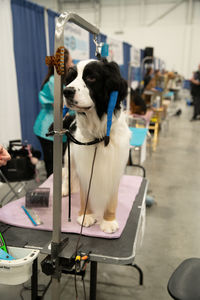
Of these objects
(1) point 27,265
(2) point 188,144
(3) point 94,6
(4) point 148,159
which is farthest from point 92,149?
(3) point 94,6

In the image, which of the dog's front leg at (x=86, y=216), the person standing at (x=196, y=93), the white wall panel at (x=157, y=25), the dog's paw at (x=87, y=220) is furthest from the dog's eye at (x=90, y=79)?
the white wall panel at (x=157, y=25)

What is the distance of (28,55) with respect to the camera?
310 centimetres

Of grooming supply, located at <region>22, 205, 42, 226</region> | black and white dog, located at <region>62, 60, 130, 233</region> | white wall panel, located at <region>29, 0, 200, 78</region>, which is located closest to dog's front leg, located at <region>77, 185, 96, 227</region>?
black and white dog, located at <region>62, 60, 130, 233</region>

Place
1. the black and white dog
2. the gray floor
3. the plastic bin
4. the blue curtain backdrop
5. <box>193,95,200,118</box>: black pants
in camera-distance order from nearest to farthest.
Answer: the plastic bin < the black and white dog < the gray floor < the blue curtain backdrop < <box>193,95,200,118</box>: black pants

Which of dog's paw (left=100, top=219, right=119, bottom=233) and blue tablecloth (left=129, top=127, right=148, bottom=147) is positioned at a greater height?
blue tablecloth (left=129, top=127, right=148, bottom=147)

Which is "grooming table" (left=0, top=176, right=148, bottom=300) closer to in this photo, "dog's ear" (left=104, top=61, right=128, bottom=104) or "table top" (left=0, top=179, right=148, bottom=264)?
"table top" (left=0, top=179, right=148, bottom=264)

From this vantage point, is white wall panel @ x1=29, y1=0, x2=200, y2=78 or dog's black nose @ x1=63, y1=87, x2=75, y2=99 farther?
white wall panel @ x1=29, y1=0, x2=200, y2=78

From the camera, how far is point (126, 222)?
148cm

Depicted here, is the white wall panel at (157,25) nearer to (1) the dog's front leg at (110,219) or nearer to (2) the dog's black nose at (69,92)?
(1) the dog's front leg at (110,219)

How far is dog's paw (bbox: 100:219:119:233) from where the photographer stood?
1.37m

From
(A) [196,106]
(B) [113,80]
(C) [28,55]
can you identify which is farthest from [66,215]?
(A) [196,106]

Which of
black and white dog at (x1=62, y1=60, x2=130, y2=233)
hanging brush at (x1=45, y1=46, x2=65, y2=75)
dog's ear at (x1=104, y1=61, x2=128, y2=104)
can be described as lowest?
black and white dog at (x1=62, y1=60, x2=130, y2=233)

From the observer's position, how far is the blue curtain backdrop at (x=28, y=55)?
9.48 ft

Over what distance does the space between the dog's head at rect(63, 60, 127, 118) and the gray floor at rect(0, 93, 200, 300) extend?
1.32 metres
